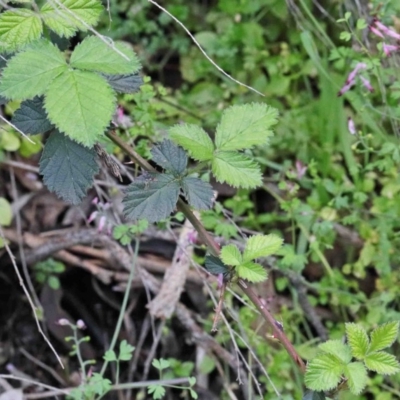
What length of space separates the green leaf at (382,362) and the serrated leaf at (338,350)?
33 millimetres

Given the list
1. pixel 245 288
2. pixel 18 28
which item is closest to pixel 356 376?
pixel 245 288

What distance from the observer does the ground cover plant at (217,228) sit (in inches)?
66.0

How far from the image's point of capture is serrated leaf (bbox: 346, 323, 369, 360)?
112cm

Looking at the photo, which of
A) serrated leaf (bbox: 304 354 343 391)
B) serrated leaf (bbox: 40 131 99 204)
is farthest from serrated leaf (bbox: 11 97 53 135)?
serrated leaf (bbox: 304 354 343 391)

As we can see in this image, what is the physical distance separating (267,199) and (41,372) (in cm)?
95

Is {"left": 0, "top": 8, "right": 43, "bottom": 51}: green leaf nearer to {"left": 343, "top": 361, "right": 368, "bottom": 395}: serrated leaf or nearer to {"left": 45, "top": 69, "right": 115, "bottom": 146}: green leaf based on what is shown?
{"left": 45, "top": 69, "right": 115, "bottom": 146}: green leaf

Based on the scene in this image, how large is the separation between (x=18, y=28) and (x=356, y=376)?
0.86m

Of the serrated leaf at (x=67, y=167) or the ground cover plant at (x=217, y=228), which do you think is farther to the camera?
the ground cover plant at (x=217, y=228)

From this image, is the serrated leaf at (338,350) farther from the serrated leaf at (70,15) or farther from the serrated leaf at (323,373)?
the serrated leaf at (70,15)

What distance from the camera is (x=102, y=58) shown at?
43.3 inches

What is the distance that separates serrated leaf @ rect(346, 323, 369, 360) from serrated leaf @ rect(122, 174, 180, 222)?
0.38m

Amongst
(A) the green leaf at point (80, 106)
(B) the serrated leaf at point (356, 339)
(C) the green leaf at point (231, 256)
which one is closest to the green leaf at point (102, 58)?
(A) the green leaf at point (80, 106)

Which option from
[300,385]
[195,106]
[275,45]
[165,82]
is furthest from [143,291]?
[275,45]

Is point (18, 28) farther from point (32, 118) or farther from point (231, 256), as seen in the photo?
point (231, 256)
